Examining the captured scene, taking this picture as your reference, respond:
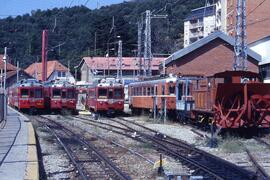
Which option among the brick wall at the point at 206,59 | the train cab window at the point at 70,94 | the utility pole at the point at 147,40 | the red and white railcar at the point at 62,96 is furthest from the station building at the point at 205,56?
the red and white railcar at the point at 62,96

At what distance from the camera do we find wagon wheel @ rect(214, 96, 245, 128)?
77.8 ft

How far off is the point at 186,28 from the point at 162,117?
91588 millimetres

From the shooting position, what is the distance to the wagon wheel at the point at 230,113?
77.8ft

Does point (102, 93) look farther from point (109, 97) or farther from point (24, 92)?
point (24, 92)

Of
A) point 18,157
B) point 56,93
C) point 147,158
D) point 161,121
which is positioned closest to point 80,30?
point 56,93

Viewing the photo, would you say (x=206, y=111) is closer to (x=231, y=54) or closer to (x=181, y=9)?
(x=231, y=54)

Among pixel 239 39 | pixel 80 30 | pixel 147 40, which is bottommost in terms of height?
pixel 239 39

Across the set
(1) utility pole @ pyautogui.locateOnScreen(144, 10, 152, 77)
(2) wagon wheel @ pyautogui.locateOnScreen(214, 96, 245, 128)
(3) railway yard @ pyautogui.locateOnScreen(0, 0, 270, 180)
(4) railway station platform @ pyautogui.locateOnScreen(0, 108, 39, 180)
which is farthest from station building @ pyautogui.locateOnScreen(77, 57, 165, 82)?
(4) railway station platform @ pyautogui.locateOnScreen(0, 108, 39, 180)

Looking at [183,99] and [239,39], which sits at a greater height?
[239,39]

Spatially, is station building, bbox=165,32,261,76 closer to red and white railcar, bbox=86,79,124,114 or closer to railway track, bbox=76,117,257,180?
red and white railcar, bbox=86,79,124,114

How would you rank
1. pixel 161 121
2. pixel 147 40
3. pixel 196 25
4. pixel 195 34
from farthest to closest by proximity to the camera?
pixel 195 34, pixel 196 25, pixel 147 40, pixel 161 121

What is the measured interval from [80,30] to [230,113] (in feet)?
251

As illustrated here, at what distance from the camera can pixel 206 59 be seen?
59281mm

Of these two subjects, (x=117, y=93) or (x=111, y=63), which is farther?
(x=111, y=63)
